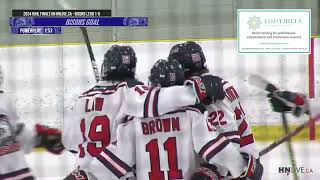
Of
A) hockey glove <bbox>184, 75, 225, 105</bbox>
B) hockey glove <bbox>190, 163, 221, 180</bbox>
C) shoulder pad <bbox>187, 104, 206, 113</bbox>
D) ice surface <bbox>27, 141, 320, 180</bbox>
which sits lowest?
ice surface <bbox>27, 141, 320, 180</bbox>

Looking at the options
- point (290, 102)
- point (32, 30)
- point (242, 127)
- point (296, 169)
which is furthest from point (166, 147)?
point (296, 169)

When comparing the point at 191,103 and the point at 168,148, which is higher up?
the point at 191,103

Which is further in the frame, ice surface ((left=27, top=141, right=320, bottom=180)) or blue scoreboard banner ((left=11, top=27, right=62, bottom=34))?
ice surface ((left=27, top=141, right=320, bottom=180))

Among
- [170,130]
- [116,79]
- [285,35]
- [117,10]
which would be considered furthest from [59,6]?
[285,35]

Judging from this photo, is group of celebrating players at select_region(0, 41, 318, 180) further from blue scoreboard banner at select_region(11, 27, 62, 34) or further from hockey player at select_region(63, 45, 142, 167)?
blue scoreboard banner at select_region(11, 27, 62, 34)

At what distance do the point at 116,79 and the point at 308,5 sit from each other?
1.35 meters

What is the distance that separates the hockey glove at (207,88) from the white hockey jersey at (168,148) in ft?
0.13

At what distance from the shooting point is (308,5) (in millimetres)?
2721

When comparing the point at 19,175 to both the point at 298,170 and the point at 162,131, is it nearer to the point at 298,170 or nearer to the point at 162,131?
the point at 162,131

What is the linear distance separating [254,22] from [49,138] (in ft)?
5.81

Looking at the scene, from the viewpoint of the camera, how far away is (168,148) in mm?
1428

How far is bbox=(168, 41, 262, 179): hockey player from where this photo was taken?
1574 mm

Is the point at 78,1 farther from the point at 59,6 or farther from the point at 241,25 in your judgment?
the point at 241,25
